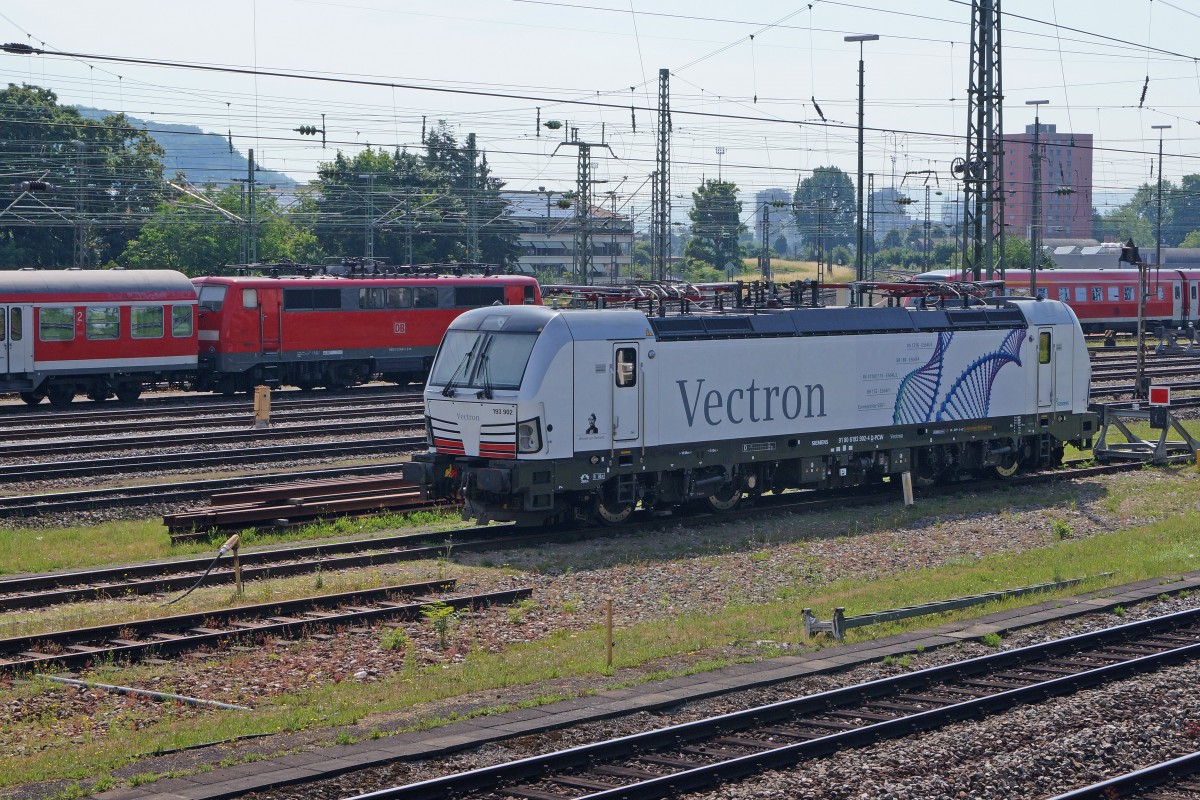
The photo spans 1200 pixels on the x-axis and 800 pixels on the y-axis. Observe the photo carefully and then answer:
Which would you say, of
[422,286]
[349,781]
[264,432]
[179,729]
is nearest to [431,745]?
[349,781]

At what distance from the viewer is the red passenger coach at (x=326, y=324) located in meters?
38.5

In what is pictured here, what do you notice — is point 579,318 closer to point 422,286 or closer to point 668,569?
point 668,569

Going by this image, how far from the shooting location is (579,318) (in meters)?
20.6

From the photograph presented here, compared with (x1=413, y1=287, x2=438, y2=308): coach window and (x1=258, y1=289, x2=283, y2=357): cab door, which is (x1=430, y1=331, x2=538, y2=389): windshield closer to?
(x1=258, y1=289, x2=283, y2=357): cab door

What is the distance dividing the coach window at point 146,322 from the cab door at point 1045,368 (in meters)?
23.2

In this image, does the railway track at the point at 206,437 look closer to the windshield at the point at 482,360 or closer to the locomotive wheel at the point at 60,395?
the locomotive wheel at the point at 60,395

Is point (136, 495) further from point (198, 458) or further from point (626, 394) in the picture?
point (626, 394)

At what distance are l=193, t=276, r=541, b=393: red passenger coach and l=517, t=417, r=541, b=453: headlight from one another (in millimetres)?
20636

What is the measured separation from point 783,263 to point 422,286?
10657 centimetres

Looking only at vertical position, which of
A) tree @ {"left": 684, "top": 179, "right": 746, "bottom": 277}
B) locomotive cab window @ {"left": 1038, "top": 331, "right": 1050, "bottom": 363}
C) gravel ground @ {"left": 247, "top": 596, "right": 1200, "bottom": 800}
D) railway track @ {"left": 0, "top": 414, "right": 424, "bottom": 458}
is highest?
tree @ {"left": 684, "top": 179, "right": 746, "bottom": 277}

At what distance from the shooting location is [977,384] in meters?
26.8

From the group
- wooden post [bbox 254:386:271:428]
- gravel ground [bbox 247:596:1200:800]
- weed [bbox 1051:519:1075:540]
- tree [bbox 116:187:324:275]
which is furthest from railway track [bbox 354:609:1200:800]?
tree [bbox 116:187:324:275]

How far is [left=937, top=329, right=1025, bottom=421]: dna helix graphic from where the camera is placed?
26328 millimetres

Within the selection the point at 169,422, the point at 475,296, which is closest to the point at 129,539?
the point at 169,422
